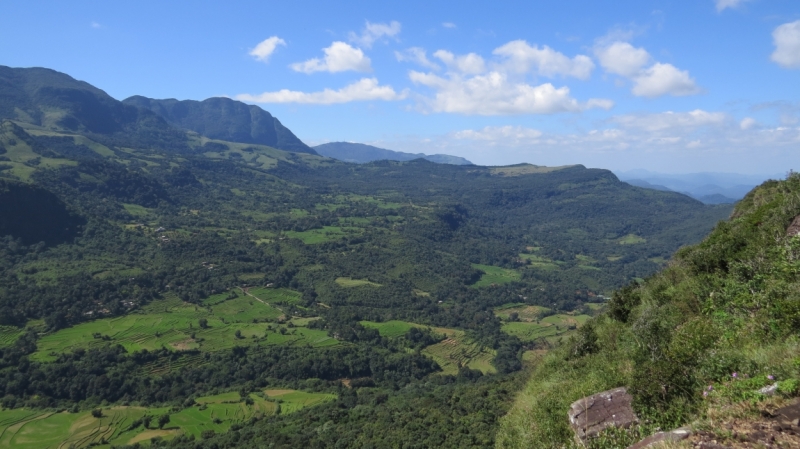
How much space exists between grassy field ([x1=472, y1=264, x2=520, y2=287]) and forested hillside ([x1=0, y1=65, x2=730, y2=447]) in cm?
107

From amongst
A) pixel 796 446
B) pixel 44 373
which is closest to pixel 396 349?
pixel 44 373

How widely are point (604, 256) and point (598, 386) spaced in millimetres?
160255

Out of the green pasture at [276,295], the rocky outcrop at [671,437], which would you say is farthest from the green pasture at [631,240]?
the rocky outcrop at [671,437]

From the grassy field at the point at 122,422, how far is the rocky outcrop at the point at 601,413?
43.6 m

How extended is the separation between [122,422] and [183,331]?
74.9 feet

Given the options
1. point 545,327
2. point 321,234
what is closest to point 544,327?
point 545,327

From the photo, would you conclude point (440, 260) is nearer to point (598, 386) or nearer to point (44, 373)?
point (44, 373)

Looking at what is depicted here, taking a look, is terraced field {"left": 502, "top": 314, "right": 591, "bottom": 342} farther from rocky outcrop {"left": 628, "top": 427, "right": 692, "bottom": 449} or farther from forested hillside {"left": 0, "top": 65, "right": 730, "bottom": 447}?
rocky outcrop {"left": 628, "top": 427, "right": 692, "bottom": 449}

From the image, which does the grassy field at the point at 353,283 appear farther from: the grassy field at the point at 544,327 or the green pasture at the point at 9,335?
the green pasture at the point at 9,335

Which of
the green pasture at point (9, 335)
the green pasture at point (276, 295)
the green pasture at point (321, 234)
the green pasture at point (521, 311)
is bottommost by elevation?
the green pasture at point (521, 311)

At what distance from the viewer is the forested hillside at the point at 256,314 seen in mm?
41562

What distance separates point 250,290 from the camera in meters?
89.6

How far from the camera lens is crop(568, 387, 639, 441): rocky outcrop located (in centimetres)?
851

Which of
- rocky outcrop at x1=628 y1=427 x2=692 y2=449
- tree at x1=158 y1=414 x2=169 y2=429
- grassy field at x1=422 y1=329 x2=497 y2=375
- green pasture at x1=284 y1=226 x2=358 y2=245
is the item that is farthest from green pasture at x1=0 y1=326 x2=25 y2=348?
rocky outcrop at x1=628 y1=427 x2=692 y2=449
